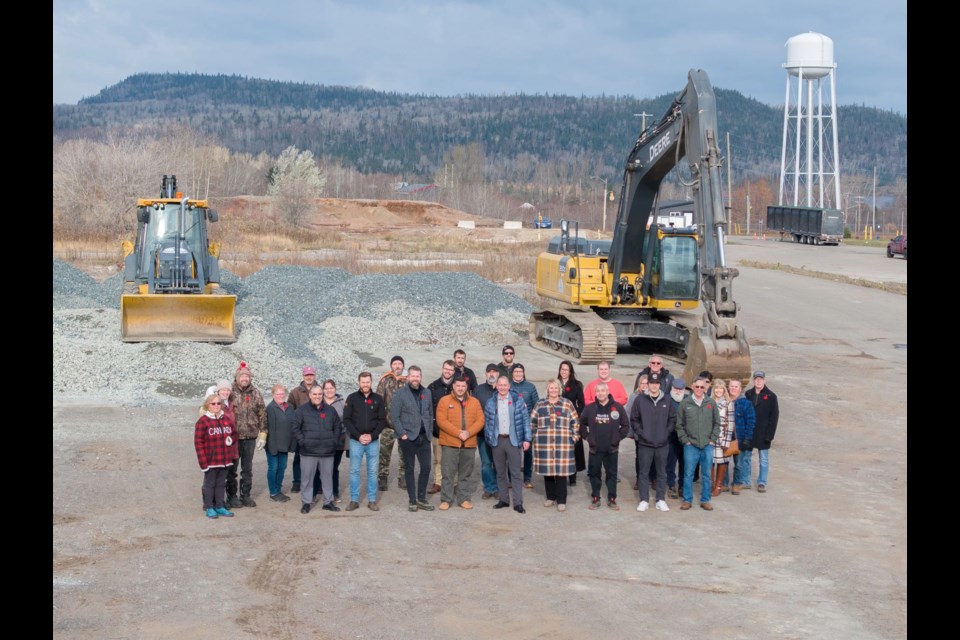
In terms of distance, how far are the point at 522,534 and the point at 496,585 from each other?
5.53 ft

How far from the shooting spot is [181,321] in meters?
21.8

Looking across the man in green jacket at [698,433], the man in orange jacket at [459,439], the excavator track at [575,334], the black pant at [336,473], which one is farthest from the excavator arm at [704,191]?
the black pant at [336,473]

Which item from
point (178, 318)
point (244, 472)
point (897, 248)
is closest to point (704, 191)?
point (244, 472)

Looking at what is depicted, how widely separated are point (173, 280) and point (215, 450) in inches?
487

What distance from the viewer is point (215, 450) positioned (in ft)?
37.8

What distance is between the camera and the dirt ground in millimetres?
8781

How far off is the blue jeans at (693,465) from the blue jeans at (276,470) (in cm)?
452

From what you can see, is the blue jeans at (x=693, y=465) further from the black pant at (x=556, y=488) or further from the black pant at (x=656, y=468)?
the black pant at (x=556, y=488)

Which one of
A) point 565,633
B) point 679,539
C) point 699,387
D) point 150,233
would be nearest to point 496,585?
point 565,633

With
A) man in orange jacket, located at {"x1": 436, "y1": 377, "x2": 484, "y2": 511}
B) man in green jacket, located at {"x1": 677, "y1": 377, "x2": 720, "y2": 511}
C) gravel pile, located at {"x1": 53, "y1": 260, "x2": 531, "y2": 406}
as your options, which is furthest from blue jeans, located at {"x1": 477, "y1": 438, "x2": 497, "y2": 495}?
gravel pile, located at {"x1": 53, "y1": 260, "x2": 531, "y2": 406}

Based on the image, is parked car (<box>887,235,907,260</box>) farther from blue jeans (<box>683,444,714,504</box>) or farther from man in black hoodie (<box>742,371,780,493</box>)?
blue jeans (<box>683,444,714,504</box>)

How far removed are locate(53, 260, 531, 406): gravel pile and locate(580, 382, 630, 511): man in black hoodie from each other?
825 cm

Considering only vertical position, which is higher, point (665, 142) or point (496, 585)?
point (665, 142)
